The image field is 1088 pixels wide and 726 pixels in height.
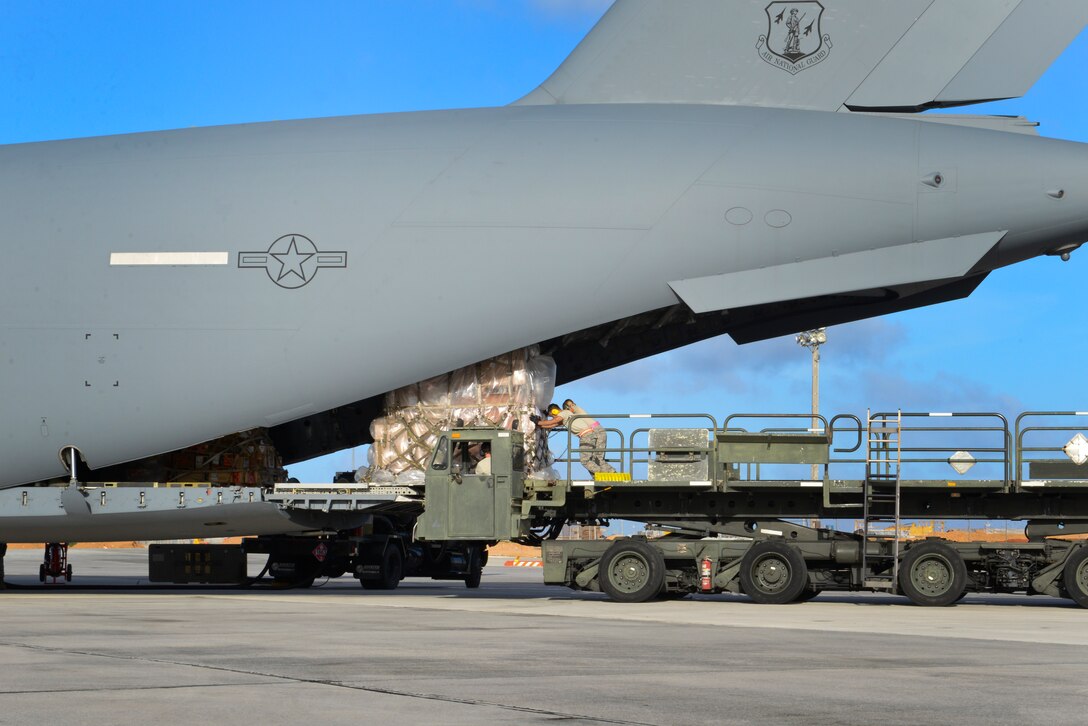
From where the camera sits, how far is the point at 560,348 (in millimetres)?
21297

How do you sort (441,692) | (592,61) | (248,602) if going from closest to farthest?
(441,692), (248,602), (592,61)

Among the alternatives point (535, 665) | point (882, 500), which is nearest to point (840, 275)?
point (882, 500)

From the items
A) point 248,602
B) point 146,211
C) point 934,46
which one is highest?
point 934,46

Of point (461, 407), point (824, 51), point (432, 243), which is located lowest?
point (461, 407)

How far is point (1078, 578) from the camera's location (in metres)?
18.1

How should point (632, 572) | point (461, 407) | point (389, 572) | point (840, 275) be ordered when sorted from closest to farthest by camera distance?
point (840, 275), point (632, 572), point (461, 407), point (389, 572)

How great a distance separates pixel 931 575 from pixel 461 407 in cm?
729

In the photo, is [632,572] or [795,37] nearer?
[632,572]

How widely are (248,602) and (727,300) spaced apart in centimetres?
812

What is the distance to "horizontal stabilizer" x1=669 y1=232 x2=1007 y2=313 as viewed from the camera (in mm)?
19016

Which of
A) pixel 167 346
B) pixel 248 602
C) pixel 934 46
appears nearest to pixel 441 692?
pixel 248 602

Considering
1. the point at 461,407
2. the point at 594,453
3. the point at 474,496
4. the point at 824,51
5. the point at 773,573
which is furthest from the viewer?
the point at 824,51

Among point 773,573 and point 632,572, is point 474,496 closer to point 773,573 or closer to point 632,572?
point 632,572

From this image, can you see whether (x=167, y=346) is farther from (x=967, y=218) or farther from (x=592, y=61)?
(x=967, y=218)
